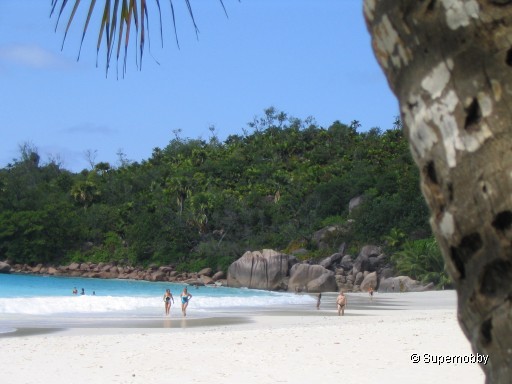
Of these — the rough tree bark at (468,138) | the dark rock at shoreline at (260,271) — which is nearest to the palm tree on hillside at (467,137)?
the rough tree bark at (468,138)

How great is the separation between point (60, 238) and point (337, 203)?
2641 centimetres

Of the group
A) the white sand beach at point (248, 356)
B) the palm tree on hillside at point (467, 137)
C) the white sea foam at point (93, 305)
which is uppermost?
the palm tree on hillside at point (467, 137)

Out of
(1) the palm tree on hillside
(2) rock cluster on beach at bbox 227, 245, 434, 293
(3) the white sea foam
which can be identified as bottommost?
(3) the white sea foam

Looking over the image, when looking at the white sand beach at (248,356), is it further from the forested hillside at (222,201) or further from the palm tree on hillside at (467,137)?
the forested hillside at (222,201)

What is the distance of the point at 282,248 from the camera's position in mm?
64312

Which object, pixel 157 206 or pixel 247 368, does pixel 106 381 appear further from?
pixel 157 206

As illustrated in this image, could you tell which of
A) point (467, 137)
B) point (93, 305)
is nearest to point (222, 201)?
point (93, 305)

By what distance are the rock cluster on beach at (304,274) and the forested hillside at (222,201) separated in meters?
2.14

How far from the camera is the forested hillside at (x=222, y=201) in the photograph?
2486 inches

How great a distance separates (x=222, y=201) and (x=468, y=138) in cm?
6697

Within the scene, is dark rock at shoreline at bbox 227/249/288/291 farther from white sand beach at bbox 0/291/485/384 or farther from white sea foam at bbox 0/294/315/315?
white sand beach at bbox 0/291/485/384

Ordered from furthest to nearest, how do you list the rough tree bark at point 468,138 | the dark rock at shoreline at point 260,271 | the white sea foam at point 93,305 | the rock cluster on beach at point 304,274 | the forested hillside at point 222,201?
the forested hillside at point 222,201 < the dark rock at shoreline at point 260,271 < the rock cluster on beach at point 304,274 < the white sea foam at point 93,305 < the rough tree bark at point 468,138

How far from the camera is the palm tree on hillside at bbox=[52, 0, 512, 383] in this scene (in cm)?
157

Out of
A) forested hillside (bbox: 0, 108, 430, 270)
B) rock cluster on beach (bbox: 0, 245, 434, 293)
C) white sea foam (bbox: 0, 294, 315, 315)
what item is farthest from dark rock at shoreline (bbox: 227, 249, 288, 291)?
white sea foam (bbox: 0, 294, 315, 315)
